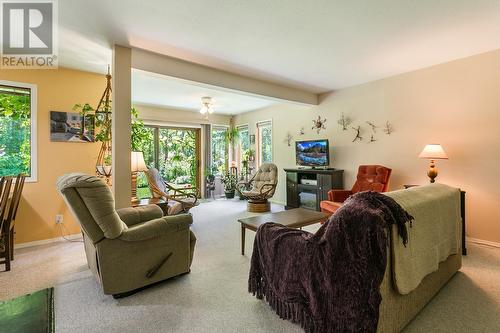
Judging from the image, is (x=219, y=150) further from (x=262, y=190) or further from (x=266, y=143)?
(x=262, y=190)

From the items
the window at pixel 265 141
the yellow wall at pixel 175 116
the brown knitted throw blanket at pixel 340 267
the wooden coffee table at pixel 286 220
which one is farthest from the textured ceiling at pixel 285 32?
the window at pixel 265 141

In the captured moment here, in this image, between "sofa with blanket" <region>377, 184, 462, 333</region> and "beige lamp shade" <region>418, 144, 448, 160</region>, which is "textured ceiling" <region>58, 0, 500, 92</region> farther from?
"sofa with blanket" <region>377, 184, 462, 333</region>

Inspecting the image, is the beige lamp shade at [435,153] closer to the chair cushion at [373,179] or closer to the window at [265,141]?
the chair cushion at [373,179]

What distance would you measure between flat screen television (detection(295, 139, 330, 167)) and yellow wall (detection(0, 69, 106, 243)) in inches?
155

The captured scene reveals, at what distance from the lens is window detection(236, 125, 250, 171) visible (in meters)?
7.42

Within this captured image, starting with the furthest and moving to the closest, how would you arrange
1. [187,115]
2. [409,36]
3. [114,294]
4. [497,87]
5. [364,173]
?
[187,115], [364,173], [497,87], [409,36], [114,294]

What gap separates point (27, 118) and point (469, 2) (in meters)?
5.17

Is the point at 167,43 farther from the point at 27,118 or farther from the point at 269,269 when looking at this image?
the point at 269,269

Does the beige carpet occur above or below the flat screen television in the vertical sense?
below

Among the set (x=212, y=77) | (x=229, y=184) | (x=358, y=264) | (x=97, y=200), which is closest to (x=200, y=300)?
(x=97, y=200)

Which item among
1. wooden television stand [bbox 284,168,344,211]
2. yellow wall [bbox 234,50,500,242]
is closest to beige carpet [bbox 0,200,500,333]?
yellow wall [bbox 234,50,500,242]

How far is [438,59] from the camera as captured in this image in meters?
3.50

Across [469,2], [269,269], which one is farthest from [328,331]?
[469,2]

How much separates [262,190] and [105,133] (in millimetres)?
3202
